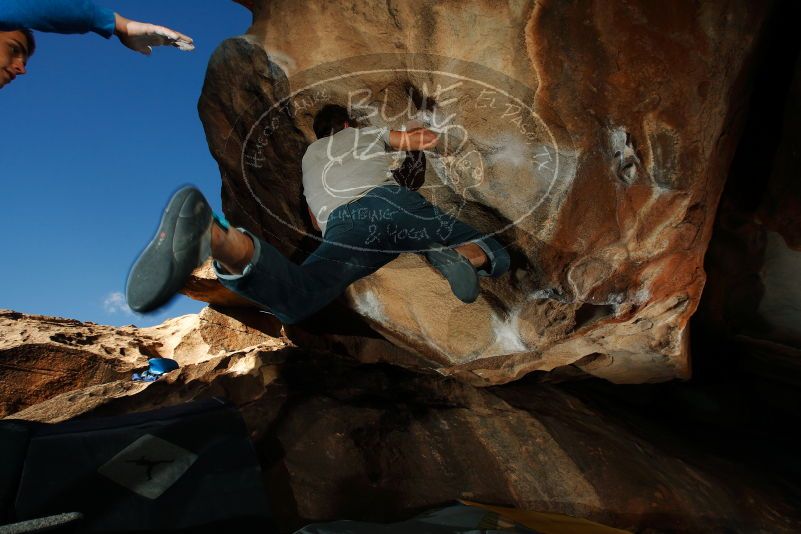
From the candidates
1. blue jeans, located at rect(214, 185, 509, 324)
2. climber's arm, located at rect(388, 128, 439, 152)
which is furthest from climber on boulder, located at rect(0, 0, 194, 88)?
blue jeans, located at rect(214, 185, 509, 324)

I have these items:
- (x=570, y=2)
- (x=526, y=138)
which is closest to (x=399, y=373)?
(x=526, y=138)

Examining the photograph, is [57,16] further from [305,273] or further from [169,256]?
[305,273]

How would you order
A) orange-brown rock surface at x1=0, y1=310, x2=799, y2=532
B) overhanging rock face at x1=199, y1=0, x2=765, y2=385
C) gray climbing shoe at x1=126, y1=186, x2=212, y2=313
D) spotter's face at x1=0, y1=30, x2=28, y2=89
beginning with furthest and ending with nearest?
spotter's face at x1=0, y1=30, x2=28, y2=89, overhanging rock face at x1=199, y1=0, x2=765, y2=385, orange-brown rock surface at x1=0, y1=310, x2=799, y2=532, gray climbing shoe at x1=126, y1=186, x2=212, y2=313

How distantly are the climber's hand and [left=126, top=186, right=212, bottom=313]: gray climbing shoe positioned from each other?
5.36 ft

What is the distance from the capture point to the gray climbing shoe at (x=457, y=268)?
2.59 meters

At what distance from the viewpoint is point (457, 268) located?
2627mm

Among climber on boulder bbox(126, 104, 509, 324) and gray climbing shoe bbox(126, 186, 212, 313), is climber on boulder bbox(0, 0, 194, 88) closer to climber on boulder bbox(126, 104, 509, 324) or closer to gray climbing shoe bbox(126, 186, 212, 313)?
climber on boulder bbox(126, 104, 509, 324)

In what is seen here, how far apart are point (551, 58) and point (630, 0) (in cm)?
40

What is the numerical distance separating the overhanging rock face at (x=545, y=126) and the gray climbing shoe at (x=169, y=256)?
59.4 inches

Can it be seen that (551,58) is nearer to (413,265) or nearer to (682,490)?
(413,265)

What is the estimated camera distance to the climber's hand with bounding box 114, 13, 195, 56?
8.46 feet

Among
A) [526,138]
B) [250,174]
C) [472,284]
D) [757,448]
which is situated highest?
[250,174]

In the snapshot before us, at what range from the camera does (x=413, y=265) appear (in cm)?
354

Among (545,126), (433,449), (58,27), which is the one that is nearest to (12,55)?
(58,27)
